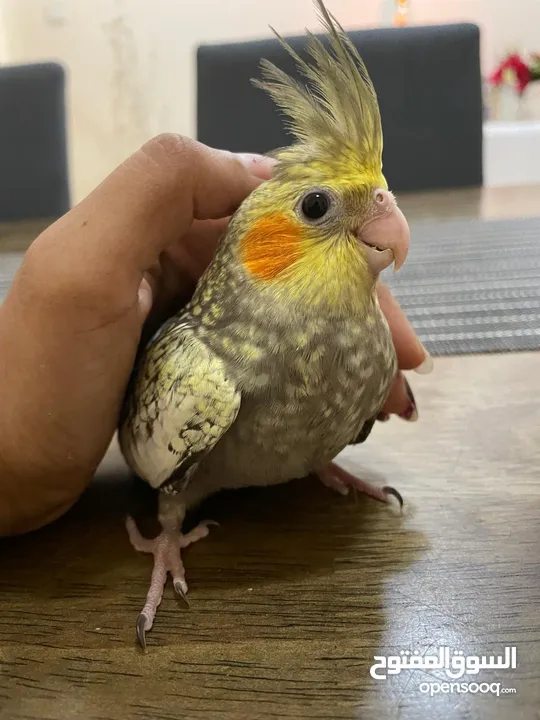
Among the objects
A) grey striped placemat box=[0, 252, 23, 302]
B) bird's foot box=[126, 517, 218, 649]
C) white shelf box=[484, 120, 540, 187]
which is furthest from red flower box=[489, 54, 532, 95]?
bird's foot box=[126, 517, 218, 649]

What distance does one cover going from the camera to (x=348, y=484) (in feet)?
1.91

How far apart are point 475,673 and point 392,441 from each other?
29 cm

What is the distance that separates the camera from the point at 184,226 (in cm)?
51

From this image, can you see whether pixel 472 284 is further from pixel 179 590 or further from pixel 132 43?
pixel 132 43

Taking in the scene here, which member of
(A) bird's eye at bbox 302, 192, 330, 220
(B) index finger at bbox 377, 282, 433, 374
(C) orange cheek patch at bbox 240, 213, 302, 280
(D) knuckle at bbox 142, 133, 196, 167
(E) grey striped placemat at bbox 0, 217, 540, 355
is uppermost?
(D) knuckle at bbox 142, 133, 196, 167

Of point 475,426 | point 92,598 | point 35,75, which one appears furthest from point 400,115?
point 92,598

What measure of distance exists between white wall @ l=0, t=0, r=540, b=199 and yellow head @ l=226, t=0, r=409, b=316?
261 cm

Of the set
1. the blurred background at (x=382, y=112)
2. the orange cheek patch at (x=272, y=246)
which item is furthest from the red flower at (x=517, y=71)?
the orange cheek patch at (x=272, y=246)

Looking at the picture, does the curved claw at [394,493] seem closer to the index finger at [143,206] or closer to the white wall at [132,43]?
the index finger at [143,206]

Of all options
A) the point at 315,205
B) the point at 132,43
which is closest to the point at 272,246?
the point at 315,205

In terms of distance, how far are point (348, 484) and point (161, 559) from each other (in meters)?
0.18

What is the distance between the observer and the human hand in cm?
45

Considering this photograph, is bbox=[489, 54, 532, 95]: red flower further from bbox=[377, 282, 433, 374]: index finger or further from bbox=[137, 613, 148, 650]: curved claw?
bbox=[137, 613, 148, 650]: curved claw

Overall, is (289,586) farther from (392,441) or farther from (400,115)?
(400,115)
